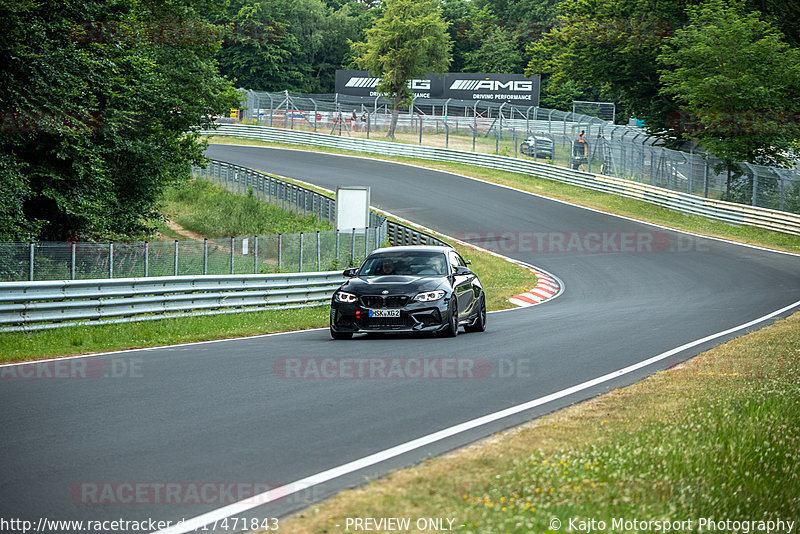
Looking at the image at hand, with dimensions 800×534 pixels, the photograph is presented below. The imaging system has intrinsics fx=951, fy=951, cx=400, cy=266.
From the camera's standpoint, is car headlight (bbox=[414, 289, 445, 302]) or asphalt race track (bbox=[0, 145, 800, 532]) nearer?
asphalt race track (bbox=[0, 145, 800, 532])

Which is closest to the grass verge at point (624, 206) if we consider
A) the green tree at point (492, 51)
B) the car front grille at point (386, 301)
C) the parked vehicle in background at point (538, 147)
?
the parked vehicle in background at point (538, 147)

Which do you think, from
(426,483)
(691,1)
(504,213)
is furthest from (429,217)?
(426,483)

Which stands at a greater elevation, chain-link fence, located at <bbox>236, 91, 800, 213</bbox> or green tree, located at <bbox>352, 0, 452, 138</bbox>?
green tree, located at <bbox>352, 0, 452, 138</bbox>

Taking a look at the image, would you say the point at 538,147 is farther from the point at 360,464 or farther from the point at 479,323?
the point at 360,464

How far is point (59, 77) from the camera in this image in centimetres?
2041

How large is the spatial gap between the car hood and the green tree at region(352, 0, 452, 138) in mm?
56879

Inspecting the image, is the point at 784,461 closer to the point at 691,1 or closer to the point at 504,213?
the point at 504,213

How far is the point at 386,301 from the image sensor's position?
15172mm

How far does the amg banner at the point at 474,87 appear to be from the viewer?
82.1m

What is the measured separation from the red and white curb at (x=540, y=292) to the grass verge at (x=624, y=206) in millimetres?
10862

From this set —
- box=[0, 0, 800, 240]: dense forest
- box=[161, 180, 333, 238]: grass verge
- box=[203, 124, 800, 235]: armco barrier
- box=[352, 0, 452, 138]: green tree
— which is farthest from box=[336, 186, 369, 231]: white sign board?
box=[352, 0, 452, 138]: green tree

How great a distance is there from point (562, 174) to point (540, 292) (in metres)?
24.2

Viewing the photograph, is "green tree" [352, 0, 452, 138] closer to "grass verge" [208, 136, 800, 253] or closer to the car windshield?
"grass verge" [208, 136, 800, 253]

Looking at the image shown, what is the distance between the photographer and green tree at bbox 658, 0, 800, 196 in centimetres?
4066
